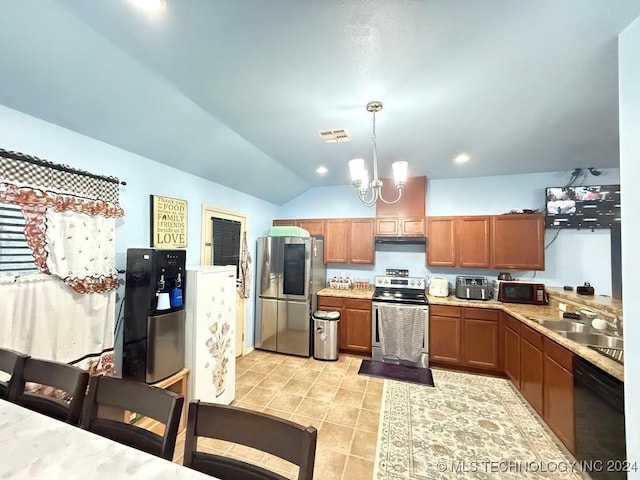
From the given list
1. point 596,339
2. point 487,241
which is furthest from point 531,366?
point 487,241

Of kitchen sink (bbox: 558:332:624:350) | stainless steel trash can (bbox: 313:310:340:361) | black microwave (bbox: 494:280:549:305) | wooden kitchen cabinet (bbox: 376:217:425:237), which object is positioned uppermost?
wooden kitchen cabinet (bbox: 376:217:425:237)

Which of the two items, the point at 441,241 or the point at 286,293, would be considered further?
the point at 286,293

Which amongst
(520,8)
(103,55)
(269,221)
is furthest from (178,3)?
(269,221)

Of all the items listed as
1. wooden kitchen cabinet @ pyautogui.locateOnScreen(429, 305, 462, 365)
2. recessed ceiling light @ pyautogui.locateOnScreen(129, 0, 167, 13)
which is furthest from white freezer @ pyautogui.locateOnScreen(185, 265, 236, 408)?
wooden kitchen cabinet @ pyautogui.locateOnScreen(429, 305, 462, 365)

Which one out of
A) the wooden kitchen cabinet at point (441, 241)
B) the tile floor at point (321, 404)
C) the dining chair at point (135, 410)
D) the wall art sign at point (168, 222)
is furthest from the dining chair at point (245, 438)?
the wooden kitchen cabinet at point (441, 241)

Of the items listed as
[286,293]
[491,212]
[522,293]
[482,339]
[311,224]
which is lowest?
[482,339]

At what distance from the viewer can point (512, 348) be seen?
2.90 metres

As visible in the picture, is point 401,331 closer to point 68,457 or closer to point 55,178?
point 68,457

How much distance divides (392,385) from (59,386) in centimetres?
290

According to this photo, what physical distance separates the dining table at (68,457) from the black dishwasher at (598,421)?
2.17 metres

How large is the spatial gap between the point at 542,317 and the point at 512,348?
0.49 metres

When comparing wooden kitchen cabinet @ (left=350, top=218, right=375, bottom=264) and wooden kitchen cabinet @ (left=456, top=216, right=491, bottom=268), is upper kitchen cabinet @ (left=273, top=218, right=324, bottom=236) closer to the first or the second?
wooden kitchen cabinet @ (left=350, top=218, right=375, bottom=264)

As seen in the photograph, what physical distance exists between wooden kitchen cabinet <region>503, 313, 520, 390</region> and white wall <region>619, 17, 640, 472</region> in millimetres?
1672

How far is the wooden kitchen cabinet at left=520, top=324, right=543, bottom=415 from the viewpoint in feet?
7.61
